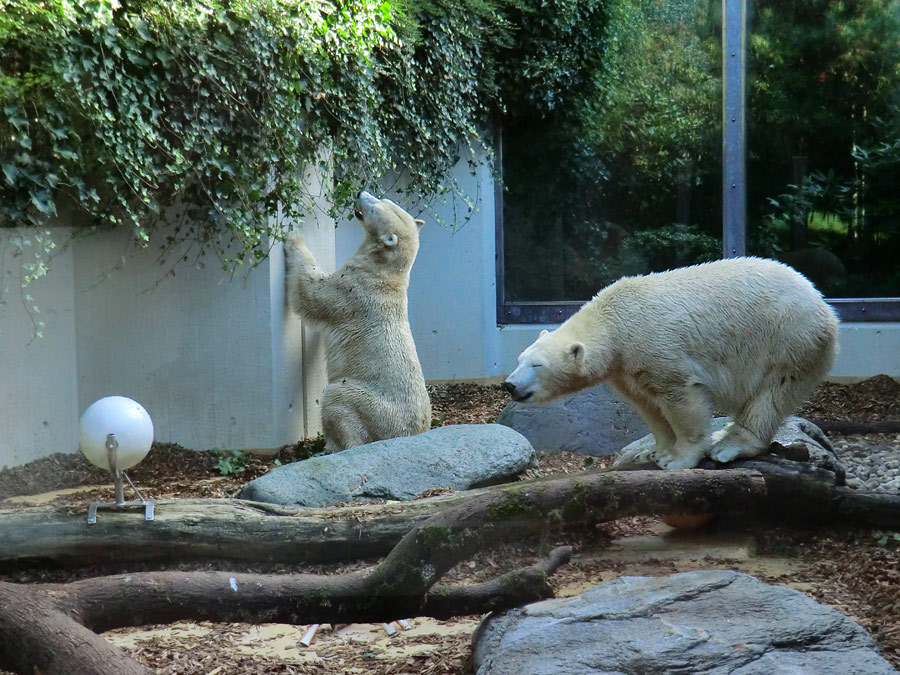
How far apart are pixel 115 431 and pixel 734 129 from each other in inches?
234

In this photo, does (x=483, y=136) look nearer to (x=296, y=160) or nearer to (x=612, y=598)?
(x=296, y=160)

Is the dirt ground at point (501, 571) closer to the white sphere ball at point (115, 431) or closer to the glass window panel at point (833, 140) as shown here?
the white sphere ball at point (115, 431)

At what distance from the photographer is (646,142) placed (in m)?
7.73

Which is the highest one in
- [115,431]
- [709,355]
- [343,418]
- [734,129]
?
[734,129]

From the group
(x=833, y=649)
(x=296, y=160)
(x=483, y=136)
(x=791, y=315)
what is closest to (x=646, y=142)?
(x=483, y=136)

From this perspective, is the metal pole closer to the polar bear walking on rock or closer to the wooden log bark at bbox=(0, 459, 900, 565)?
the polar bear walking on rock

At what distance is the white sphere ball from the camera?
10.00 feet

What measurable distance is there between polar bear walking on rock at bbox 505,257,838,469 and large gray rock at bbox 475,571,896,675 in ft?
4.88

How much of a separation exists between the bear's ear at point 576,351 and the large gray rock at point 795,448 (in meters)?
0.54

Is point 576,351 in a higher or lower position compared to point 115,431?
higher

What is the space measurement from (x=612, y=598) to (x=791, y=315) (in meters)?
1.92

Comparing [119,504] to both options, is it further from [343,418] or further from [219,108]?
[219,108]

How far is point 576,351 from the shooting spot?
4.00m

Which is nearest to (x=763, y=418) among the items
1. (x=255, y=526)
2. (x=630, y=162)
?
(x=255, y=526)
